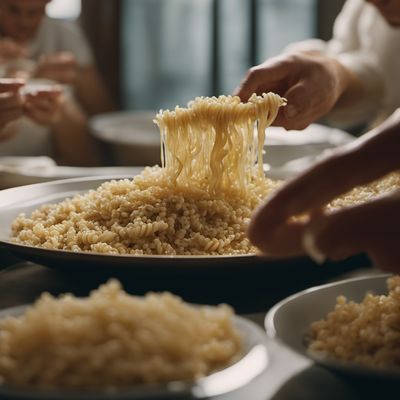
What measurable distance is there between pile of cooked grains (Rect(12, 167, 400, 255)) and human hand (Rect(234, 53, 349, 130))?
26cm

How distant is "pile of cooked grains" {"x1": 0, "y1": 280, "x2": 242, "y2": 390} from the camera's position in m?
0.65

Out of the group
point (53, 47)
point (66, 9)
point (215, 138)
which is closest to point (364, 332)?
point (215, 138)

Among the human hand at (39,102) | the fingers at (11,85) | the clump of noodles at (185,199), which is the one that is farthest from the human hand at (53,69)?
the clump of noodles at (185,199)

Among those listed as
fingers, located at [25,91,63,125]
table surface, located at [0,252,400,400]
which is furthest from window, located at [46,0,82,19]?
table surface, located at [0,252,400,400]

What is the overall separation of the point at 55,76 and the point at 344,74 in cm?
154

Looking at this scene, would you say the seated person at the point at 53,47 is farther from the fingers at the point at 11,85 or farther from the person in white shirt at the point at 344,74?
the fingers at the point at 11,85

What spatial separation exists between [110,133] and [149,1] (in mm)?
3307

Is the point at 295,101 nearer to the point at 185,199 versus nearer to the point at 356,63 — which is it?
the point at 185,199

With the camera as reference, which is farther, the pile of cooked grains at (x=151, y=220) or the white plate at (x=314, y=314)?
the pile of cooked grains at (x=151, y=220)

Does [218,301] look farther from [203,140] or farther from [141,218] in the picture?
[203,140]

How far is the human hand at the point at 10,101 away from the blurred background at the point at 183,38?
12.1ft

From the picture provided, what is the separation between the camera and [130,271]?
1.00 m

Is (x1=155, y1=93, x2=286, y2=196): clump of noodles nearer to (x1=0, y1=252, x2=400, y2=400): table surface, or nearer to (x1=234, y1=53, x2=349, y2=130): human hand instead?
(x1=234, y1=53, x2=349, y2=130): human hand

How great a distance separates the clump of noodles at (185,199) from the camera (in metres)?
1.13
